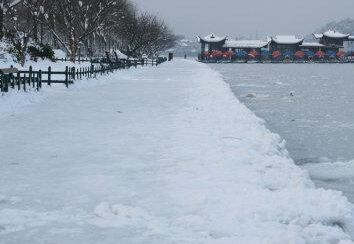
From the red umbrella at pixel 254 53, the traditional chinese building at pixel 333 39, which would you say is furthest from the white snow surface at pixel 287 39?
the traditional chinese building at pixel 333 39

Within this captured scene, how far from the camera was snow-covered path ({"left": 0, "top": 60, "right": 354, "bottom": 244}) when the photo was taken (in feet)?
16.7

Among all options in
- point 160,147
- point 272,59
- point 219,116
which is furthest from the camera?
point 272,59

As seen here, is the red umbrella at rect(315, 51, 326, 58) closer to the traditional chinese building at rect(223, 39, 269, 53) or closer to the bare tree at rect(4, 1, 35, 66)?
the traditional chinese building at rect(223, 39, 269, 53)

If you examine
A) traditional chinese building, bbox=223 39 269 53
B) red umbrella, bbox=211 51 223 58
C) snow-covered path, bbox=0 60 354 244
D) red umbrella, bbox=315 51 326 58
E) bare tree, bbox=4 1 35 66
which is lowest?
snow-covered path, bbox=0 60 354 244

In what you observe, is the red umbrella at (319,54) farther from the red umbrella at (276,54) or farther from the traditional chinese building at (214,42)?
the traditional chinese building at (214,42)

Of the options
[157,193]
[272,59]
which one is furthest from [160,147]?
[272,59]

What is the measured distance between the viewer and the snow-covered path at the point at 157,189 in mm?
5090

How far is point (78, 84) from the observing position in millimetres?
25516

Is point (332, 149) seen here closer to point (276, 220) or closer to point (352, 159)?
point (352, 159)

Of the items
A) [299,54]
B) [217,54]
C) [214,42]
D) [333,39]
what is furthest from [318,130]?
[333,39]

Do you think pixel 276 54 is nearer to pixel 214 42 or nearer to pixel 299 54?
pixel 299 54

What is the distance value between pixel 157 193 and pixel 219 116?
25.5 ft

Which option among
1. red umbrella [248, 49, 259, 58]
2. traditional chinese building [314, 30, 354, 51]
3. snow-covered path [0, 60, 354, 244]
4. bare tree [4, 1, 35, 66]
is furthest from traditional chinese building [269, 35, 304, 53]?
snow-covered path [0, 60, 354, 244]

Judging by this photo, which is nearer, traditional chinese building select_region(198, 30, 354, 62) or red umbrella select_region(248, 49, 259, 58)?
traditional chinese building select_region(198, 30, 354, 62)
